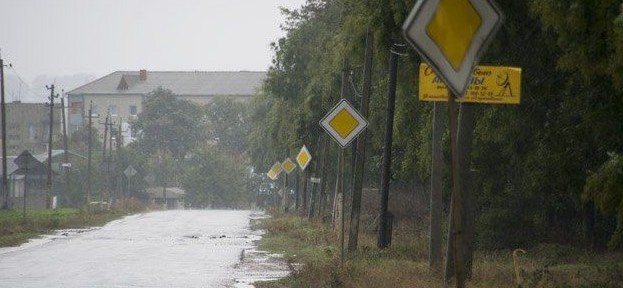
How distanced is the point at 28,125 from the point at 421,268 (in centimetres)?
16166

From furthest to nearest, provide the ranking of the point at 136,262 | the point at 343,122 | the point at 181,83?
the point at 181,83 → the point at 136,262 → the point at 343,122

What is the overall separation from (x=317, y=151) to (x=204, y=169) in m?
80.4

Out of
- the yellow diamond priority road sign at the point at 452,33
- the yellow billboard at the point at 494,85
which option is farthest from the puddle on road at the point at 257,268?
the yellow diamond priority road sign at the point at 452,33

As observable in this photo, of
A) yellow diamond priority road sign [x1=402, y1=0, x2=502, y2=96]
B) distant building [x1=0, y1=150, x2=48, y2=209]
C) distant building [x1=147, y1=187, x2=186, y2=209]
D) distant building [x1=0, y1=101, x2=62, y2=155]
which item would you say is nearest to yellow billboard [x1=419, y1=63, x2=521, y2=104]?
yellow diamond priority road sign [x1=402, y1=0, x2=502, y2=96]

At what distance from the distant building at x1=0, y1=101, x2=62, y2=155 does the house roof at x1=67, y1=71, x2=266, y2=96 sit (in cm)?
639

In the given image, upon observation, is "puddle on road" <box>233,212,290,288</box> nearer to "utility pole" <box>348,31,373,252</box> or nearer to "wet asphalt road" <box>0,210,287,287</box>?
"wet asphalt road" <box>0,210,287,287</box>

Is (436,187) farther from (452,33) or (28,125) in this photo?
(28,125)

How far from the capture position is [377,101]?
127ft

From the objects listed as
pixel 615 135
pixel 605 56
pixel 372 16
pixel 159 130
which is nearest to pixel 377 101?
pixel 372 16

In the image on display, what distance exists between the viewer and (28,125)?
17500 centimetres

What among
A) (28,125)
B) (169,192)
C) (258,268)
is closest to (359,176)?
(258,268)

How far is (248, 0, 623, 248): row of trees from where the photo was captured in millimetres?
13078

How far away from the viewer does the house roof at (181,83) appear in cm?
18100

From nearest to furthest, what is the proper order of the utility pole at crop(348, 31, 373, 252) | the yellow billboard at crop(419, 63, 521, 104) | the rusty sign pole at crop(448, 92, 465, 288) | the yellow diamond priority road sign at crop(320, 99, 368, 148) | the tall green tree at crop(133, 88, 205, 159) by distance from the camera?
1. the rusty sign pole at crop(448, 92, 465, 288)
2. the yellow billboard at crop(419, 63, 521, 104)
3. the yellow diamond priority road sign at crop(320, 99, 368, 148)
4. the utility pole at crop(348, 31, 373, 252)
5. the tall green tree at crop(133, 88, 205, 159)
